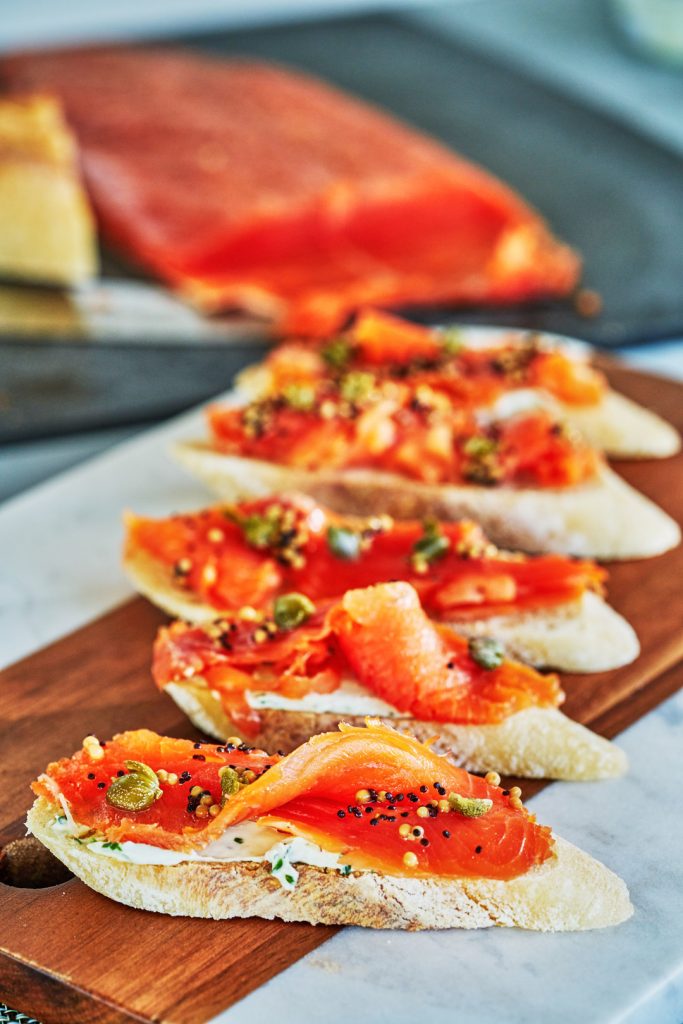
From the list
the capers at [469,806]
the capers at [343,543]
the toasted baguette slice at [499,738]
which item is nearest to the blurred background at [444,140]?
the capers at [343,543]

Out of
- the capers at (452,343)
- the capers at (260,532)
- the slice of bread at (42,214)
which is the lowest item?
the slice of bread at (42,214)

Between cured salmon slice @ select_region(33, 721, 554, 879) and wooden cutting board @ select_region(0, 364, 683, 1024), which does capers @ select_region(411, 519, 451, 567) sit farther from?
cured salmon slice @ select_region(33, 721, 554, 879)

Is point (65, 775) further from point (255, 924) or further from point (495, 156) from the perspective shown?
point (495, 156)

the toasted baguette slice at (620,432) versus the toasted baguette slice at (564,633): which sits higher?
the toasted baguette slice at (620,432)

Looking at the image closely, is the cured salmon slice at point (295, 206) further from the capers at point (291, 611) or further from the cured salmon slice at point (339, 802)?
the cured salmon slice at point (339, 802)

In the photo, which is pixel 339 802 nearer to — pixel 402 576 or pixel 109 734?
pixel 109 734

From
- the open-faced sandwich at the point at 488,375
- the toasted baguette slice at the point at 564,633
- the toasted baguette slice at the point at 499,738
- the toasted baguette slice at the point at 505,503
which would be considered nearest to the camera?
the toasted baguette slice at the point at 499,738
